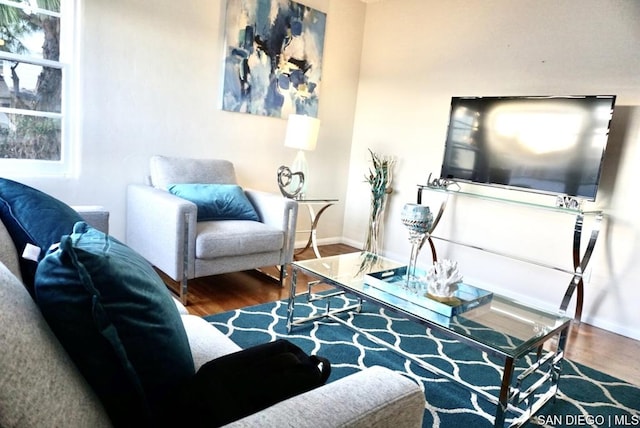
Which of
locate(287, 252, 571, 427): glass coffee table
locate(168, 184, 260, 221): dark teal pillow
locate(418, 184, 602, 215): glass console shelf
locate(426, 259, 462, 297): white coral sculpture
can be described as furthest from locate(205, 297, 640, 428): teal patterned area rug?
locate(418, 184, 602, 215): glass console shelf

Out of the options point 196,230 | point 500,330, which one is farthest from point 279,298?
point 500,330

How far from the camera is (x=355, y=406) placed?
742mm

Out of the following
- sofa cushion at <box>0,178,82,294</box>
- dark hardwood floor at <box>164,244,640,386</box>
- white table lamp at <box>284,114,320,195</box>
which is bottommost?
dark hardwood floor at <box>164,244,640,386</box>

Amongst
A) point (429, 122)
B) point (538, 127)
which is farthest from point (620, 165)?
point (429, 122)

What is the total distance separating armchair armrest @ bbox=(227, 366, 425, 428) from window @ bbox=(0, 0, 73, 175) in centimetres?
278

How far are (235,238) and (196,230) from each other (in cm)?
25

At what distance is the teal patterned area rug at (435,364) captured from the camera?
5.89 ft

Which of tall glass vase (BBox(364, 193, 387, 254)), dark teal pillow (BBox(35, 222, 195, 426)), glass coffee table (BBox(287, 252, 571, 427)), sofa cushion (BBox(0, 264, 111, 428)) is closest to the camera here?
sofa cushion (BBox(0, 264, 111, 428))

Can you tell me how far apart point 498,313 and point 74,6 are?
10.1 feet

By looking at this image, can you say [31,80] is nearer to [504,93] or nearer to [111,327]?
[111,327]

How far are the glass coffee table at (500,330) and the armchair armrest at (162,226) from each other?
727 mm

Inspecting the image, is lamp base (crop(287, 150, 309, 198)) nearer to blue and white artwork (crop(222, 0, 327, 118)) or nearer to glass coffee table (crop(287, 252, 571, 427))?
blue and white artwork (crop(222, 0, 327, 118))

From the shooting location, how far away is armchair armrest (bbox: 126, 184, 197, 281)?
2.48 meters

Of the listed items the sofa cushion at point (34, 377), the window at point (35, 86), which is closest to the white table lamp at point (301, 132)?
the window at point (35, 86)
